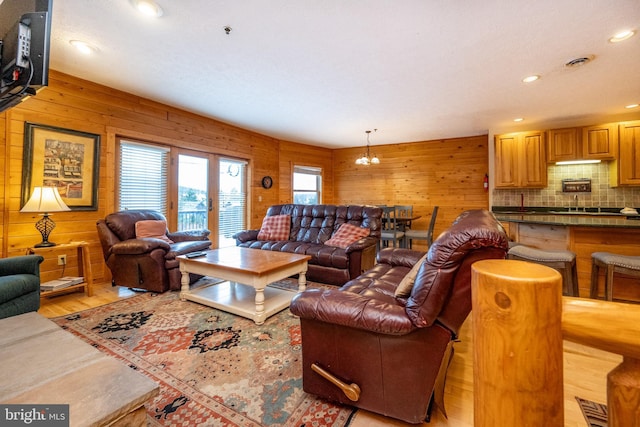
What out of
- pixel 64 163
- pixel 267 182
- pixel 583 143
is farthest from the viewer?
pixel 267 182

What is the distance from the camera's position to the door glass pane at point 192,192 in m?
4.39

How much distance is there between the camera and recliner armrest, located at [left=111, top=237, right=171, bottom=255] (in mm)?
2955

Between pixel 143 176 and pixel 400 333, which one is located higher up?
pixel 143 176

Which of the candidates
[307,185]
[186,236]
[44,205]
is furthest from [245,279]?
[307,185]

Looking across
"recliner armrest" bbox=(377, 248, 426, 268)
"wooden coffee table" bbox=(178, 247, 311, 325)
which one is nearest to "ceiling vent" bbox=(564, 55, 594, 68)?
"recliner armrest" bbox=(377, 248, 426, 268)

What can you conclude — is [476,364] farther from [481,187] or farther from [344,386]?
[481,187]

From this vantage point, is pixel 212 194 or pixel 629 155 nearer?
pixel 629 155

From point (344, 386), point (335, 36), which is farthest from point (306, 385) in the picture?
point (335, 36)

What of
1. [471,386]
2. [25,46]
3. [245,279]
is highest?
[25,46]

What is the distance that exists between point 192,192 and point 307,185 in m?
2.97

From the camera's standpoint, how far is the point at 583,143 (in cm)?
430

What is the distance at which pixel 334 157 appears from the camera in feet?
23.9

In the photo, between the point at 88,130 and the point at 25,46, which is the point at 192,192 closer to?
the point at 88,130

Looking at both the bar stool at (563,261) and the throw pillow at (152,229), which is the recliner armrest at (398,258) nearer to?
the bar stool at (563,261)
